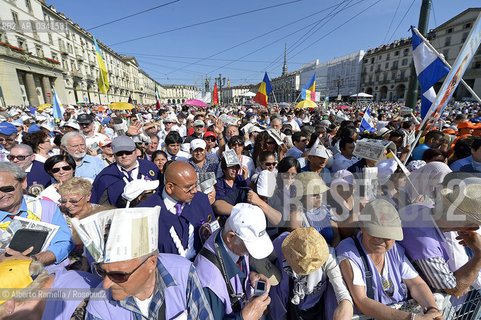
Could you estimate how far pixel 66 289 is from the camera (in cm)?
131

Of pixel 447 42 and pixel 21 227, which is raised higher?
pixel 447 42

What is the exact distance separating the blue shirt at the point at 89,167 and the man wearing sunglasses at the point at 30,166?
465 mm

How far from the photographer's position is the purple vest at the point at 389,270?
1.68 meters

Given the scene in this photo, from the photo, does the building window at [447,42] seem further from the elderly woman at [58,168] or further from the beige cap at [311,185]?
the elderly woman at [58,168]

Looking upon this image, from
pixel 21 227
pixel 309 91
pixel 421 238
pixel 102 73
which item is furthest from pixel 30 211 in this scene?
pixel 309 91

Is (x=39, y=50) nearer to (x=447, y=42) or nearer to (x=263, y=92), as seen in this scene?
(x=263, y=92)

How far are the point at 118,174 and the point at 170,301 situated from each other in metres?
2.12

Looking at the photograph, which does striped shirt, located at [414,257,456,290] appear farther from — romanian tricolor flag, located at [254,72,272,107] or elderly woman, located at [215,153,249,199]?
romanian tricolor flag, located at [254,72,272,107]

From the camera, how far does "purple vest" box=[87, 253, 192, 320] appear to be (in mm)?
1225

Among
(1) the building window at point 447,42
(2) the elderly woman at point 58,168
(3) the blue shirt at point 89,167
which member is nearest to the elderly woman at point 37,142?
(3) the blue shirt at point 89,167

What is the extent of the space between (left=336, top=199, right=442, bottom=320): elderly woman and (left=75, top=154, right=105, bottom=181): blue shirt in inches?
145

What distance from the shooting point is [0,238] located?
1.56 meters

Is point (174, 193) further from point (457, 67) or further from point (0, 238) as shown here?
point (457, 67)

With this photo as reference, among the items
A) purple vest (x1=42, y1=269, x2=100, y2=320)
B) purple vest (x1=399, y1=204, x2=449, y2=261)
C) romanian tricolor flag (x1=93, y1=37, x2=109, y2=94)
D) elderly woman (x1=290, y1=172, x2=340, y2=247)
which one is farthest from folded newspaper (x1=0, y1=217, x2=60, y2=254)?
romanian tricolor flag (x1=93, y1=37, x2=109, y2=94)
